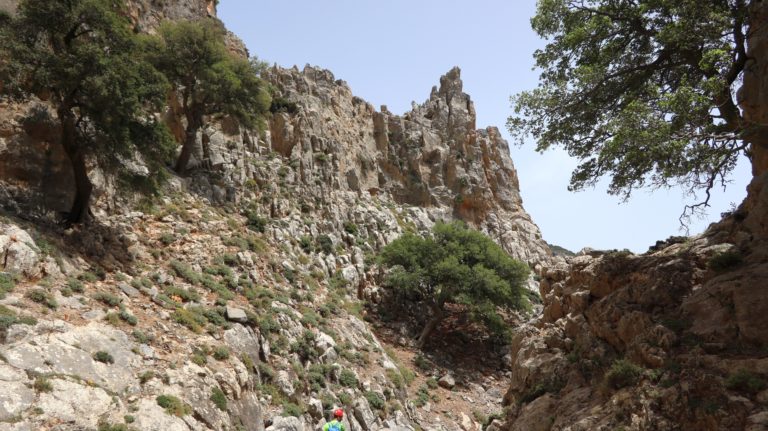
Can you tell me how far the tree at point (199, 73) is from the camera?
2923cm

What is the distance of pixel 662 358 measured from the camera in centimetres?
903

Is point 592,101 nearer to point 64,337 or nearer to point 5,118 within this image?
point 64,337

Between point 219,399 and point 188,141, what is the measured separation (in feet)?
64.8

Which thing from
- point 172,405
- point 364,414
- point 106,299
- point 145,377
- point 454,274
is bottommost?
point 172,405

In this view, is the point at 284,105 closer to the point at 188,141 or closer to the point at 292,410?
the point at 188,141

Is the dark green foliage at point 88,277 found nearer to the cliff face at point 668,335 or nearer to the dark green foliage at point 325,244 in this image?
the cliff face at point 668,335

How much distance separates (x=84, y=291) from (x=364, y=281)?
20.9 metres

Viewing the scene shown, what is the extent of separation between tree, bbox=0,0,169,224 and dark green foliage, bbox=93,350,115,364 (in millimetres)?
7994

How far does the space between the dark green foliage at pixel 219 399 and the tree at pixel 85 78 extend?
934 cm

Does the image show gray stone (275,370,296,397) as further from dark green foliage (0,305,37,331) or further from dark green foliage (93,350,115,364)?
dark green foliage (0,305,37,331)

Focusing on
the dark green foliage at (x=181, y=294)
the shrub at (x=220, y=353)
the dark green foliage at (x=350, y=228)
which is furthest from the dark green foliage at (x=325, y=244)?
the shrub at (x=220, y=353)

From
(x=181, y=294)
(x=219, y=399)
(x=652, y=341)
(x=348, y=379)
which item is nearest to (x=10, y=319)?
(x=219, y=399)

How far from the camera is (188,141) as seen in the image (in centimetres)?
2997

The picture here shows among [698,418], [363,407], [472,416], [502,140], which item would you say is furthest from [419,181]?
[698,418]
